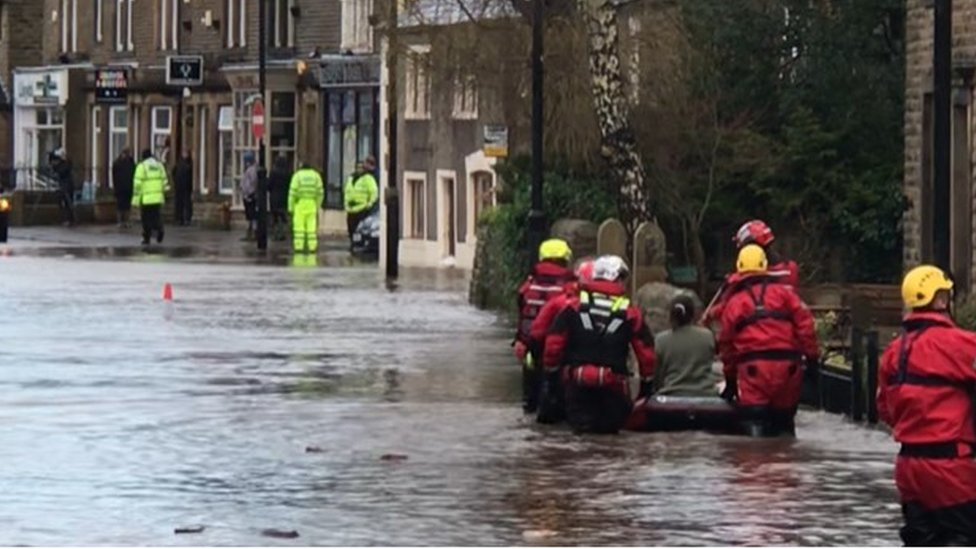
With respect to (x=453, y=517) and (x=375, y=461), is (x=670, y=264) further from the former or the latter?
(x=453, y=517)

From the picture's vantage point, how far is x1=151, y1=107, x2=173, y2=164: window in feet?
246

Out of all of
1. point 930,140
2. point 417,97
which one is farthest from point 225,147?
point 930,140

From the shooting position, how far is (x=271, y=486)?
1633 centimetres

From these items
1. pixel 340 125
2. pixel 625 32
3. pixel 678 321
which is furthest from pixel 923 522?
pixel 340 125

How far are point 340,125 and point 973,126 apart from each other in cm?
3772

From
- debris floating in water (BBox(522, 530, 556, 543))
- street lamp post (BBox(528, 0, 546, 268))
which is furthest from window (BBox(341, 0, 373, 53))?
debris floating in water (BBox(522, 530, 556, 543))

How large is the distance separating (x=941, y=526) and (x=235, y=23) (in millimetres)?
58955

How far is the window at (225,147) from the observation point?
70.6 meters

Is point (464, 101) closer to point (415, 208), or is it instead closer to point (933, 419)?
Answer: point (415, 208)

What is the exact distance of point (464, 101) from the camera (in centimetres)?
4719

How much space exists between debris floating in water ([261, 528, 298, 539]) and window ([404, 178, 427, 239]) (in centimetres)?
3672

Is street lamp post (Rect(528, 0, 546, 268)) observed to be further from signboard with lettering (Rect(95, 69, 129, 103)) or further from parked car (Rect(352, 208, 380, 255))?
signboard with lettering (Rect(95, 69, 129, 103))

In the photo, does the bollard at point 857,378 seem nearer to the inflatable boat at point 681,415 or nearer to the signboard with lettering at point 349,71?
the inflatable boat at point 681,415

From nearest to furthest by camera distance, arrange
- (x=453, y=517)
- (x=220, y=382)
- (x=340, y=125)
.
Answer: (x=453, y=517) → (x=220, y=382) → (x=340, y=125)
